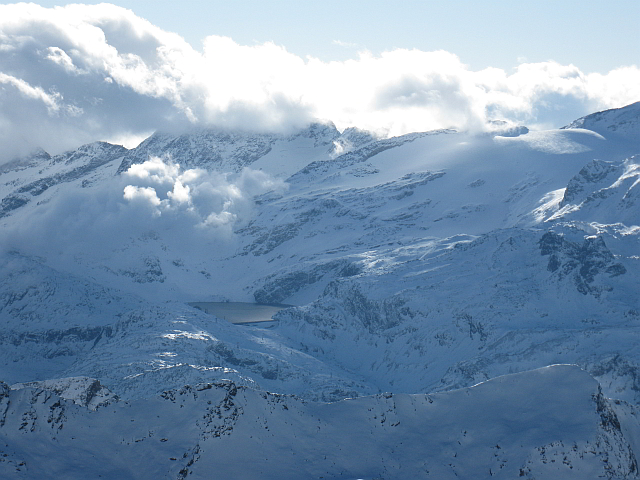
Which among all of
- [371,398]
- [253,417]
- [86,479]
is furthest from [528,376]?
[86,479]

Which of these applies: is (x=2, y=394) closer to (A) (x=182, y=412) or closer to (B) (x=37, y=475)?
(B) (x=37, y=475)

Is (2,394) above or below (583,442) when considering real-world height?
above

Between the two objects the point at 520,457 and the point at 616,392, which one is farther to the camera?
the point at 616,392

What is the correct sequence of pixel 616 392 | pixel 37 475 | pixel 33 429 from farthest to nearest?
pixel 616 392
pixel 33 429
pixel 37 475

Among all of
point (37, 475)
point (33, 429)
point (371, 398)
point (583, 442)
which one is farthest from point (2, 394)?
point (583, 442)

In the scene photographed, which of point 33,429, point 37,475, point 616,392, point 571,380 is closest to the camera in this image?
point 37,475

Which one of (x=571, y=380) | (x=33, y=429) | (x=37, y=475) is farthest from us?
(x=571, y=380)

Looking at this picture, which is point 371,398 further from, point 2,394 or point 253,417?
point 2,394

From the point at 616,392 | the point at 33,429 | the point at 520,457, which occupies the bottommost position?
the point at 616,392

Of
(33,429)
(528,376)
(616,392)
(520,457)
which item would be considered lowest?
(616,392)
